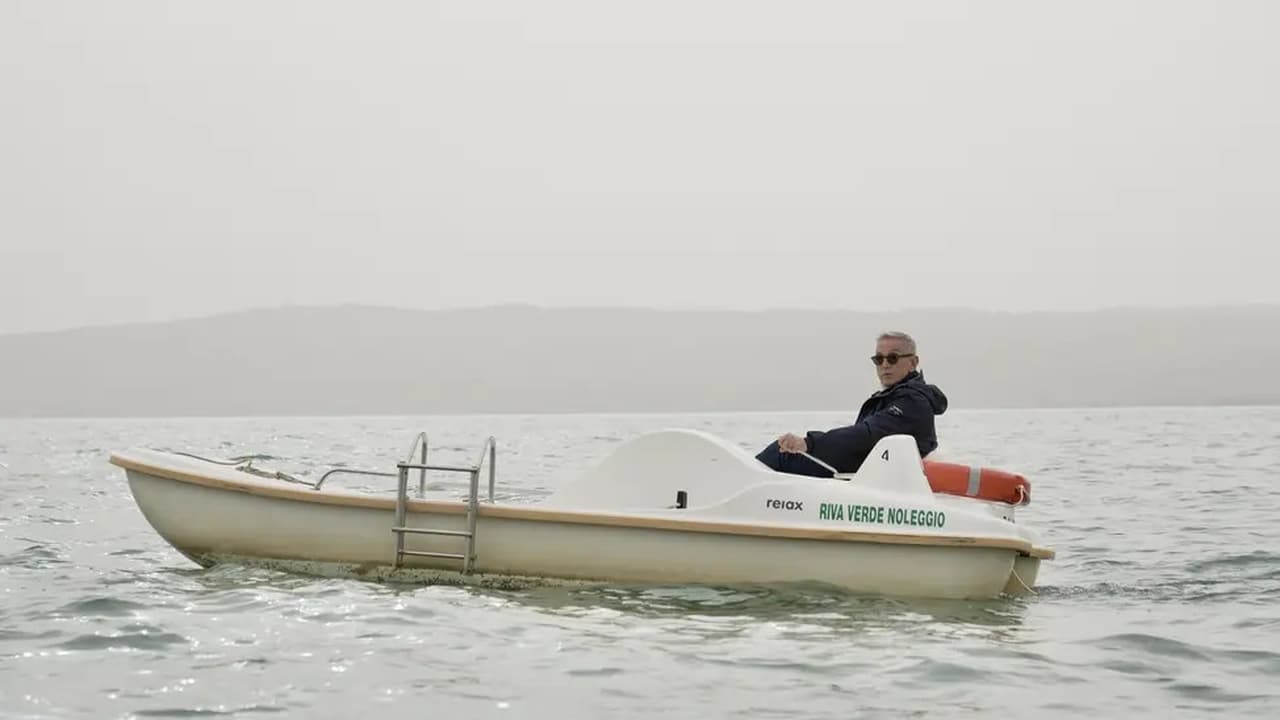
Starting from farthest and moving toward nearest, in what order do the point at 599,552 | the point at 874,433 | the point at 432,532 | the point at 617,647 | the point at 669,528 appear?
1. the point at 874,433
2. the point at 432,532
3. the point at 599,552
4. the point at 669,528
5. the point at 617,647

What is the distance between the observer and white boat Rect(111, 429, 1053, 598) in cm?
975

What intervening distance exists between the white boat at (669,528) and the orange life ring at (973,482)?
5cm

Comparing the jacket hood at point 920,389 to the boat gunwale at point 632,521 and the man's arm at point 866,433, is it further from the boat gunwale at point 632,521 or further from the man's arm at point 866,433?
the boat gunwale at point 632,521

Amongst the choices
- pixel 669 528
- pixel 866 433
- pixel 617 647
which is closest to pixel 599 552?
pixel 669 528

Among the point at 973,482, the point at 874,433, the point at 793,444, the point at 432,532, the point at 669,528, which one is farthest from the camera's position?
the point at 973,482

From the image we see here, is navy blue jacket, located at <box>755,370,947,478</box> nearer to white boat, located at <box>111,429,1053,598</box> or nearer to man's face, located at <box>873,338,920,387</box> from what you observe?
man's face, located at <box>873,338,920,387</box>

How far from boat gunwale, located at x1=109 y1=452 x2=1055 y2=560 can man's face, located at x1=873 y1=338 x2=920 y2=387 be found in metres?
1.48

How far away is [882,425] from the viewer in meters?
10.3

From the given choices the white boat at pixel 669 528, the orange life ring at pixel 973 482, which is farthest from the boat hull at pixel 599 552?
the orange life ring at pixel 973 482

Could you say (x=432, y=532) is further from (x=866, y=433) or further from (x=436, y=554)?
(x=866, y=433)

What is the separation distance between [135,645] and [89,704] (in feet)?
4.56

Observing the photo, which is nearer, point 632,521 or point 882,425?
point 632,521

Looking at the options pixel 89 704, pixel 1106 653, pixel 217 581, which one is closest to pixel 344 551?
pixel 217 581

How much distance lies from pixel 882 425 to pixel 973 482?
814mm
